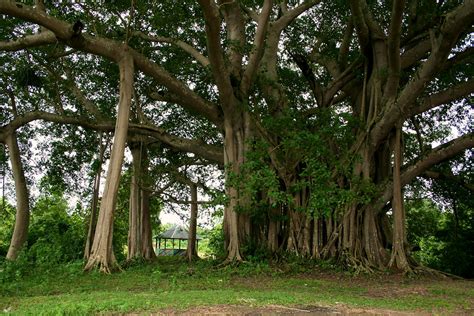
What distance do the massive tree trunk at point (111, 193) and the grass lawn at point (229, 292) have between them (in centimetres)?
37

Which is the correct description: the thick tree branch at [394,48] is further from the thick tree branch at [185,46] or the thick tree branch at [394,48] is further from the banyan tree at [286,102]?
the thick tree branch at [185,46]

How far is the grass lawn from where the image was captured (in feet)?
13.4

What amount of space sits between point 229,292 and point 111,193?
320 cm

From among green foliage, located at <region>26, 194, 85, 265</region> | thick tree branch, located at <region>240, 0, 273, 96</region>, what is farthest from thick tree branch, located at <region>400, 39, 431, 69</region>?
green foliage, located at <region>26, 194, 85, 265</region>

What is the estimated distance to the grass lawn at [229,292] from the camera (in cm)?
408

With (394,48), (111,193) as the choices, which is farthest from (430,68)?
(111,193)

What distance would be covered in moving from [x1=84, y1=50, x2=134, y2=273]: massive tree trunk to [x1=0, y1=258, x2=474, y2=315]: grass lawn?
0.37 meters

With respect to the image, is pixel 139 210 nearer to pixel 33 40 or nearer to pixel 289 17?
pixel 33 40

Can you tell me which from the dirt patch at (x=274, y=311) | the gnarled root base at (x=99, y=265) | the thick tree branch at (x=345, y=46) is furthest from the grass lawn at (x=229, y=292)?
the thick tree branch at (x=345, y=46)

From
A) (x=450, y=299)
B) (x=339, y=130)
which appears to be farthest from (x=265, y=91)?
(x=450, y=299)

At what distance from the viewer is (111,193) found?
7.50 m

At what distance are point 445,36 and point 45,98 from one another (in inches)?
338

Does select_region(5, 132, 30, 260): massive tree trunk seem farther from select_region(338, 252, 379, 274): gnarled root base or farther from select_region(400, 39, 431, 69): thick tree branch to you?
select_region(400, 39, 431, 69): thick tree branch

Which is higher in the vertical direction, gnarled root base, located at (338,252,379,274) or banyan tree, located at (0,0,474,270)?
banyan tree, located at (0,0,474,270)
